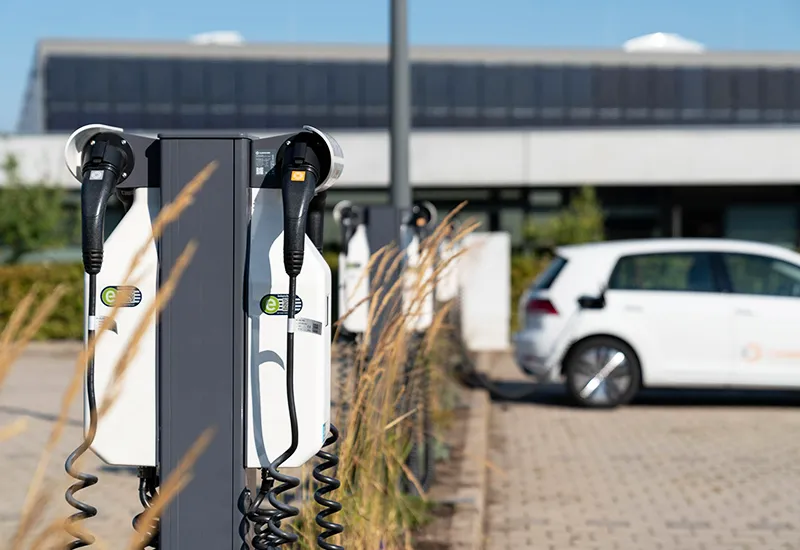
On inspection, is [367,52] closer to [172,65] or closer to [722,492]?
[172,65]

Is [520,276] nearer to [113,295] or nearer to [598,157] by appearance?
[598,157]

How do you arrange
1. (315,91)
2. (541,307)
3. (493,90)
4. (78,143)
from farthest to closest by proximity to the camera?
(493,90) < (315,91) < (541,307) < (78,143)

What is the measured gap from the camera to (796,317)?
39.2ft

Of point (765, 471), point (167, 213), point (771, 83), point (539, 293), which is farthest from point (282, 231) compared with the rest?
point (771, 83)

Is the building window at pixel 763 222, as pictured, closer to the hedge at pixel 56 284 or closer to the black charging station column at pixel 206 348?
the hedge at pixel 56 284

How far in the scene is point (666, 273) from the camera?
12266 mm

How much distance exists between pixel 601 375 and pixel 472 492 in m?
5.01


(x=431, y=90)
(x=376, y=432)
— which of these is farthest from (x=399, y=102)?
(x=431, y=90)

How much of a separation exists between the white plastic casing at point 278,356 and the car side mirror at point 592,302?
909cm

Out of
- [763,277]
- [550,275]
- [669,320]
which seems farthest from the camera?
[550,275]

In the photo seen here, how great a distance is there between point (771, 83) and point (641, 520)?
43.7m

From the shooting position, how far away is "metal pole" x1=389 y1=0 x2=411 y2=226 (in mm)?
9711

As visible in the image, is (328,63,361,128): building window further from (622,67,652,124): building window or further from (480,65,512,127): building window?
(622,67,652,124): building window

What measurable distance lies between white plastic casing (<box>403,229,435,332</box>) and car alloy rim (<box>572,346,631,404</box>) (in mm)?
4006
